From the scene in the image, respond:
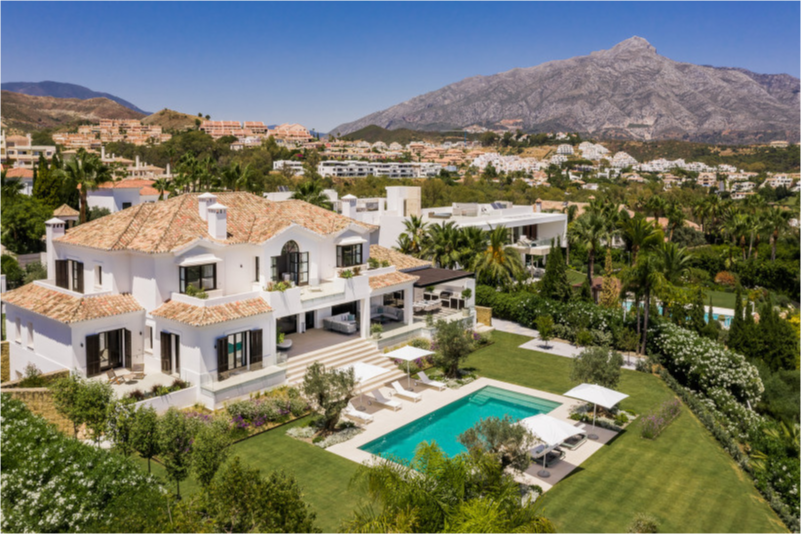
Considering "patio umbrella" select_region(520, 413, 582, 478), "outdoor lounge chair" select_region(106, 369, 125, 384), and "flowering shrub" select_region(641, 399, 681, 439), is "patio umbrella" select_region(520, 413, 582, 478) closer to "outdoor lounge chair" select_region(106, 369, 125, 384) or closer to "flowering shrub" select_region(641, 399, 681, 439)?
"flowering shrub" select_region(641, 399, 681, 439)

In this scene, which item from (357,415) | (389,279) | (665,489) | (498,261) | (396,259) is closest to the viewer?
(665,489)

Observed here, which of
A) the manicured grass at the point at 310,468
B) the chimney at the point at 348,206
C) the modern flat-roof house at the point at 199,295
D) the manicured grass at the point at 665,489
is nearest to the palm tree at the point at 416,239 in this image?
the chimney at the point at 348,206

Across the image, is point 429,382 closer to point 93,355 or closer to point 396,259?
point 396,259

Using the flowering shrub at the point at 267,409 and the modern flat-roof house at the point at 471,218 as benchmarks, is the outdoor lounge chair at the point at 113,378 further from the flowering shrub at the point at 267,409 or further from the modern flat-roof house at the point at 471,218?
the modern flat-roof house at the point at 471,218

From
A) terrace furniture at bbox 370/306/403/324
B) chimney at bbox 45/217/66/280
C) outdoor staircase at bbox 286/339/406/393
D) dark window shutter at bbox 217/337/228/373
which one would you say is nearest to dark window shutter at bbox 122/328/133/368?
dark window shutter at bbox 217/337/228/373

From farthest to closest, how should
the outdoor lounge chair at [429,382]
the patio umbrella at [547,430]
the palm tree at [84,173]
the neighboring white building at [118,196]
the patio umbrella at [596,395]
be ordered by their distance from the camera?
1. the neighboring white building at [118,196]
2. the palm tree at [84,173]
3. the outdoor lounge chair at [429,382]
4. the patio umbrella at [596,395]
5. the patio umbrella at [547,430]

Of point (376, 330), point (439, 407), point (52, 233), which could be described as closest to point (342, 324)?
point (376, 330)
